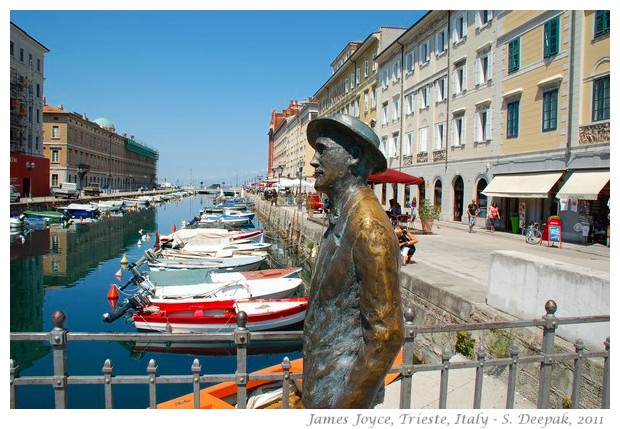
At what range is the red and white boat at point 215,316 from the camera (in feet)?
41.4

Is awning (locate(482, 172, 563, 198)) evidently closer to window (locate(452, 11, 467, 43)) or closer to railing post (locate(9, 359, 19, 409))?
window (locate(452, 11, 467, 43))

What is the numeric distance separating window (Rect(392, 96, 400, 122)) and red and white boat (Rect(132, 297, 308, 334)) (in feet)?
97.3

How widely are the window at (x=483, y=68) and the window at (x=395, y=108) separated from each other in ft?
41.0

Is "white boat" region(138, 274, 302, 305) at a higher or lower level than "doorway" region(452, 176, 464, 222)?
lower

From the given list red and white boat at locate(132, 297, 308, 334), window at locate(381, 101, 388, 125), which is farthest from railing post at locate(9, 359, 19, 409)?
window at locate(381, 101, 388, 125)

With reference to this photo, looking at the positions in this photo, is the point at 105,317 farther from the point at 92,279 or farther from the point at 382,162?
the point at 382,162

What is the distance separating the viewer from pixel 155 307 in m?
13.0

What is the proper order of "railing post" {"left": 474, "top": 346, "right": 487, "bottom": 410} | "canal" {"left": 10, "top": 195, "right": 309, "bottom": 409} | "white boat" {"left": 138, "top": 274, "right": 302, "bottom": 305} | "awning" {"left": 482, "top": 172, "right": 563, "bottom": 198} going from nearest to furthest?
1. "railing post" {"left": 474, "top": 346, "right": 487, "bottom": 410}
2. "canal" {"left": 10, "top": 195, "right": 309, "bottom": 409}
3. "white boat" {"left": 138, "top": 274, "right": 302, "bottom": 305}
4. "awning" {"left": 482, "top": 172, "right": 563, "bottom": 198}

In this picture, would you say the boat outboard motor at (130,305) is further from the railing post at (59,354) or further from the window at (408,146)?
the window at (408,146)

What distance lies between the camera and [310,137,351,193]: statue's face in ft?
8.23

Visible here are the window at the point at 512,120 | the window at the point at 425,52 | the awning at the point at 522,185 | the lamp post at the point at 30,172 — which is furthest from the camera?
the lamp post at the point at 30,172

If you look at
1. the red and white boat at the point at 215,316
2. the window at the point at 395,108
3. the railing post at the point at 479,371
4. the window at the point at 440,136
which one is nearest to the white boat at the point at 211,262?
the red and white boat at the point at 215,316

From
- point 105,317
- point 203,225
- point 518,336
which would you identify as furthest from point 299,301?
point 203,225

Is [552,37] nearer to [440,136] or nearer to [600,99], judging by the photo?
[600,99]
